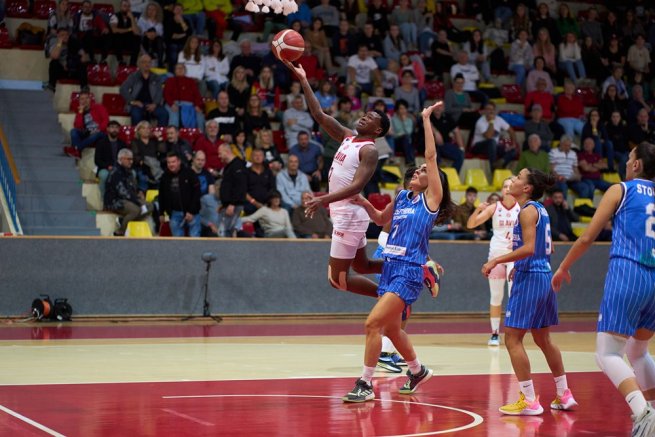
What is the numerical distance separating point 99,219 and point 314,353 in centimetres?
702

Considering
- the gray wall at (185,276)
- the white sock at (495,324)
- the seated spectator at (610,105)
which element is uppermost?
the seated spectator at (610,105)

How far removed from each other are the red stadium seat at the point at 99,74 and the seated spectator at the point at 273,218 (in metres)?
4.49

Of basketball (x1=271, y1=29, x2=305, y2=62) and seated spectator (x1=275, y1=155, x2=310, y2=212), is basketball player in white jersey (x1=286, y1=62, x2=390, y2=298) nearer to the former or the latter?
basketball (x1=271, y1=29, x2=305, y2=62)

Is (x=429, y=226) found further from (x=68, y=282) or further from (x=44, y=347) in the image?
(x=68, y=282)

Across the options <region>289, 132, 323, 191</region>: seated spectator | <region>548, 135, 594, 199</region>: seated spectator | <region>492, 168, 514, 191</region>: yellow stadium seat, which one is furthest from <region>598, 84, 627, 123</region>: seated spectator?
<region>289, 132, 323, 191</region>: seated spectator

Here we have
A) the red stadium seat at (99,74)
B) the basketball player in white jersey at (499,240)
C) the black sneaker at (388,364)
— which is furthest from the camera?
the red stadium seat at (99,74)

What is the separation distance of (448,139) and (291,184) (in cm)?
473

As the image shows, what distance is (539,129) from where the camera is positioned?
917 inches

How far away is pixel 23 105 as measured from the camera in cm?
2025

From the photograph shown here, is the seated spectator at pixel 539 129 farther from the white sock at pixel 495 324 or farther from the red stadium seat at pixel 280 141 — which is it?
the white sock at pixel 495 324

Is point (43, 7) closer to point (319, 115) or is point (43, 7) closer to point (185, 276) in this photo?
point (185, 276)

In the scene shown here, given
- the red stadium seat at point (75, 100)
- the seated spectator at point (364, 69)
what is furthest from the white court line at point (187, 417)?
the seated spectator at point (364, 69)

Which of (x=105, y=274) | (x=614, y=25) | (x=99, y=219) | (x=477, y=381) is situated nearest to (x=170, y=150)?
(x=99, y=219)

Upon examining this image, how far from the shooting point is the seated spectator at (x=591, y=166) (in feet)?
76.5
